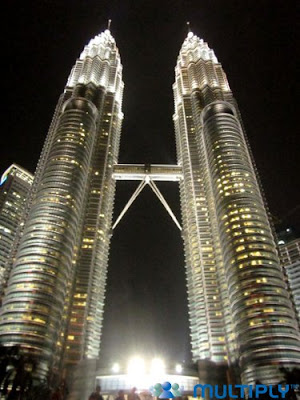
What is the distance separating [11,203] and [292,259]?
12604 cm

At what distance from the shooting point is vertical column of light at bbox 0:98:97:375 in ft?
320

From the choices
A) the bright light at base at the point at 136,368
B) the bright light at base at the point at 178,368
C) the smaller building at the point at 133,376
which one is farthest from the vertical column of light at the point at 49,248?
the bright light at base at the point at 178,368

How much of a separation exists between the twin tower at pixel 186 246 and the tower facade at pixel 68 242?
0.36 metres

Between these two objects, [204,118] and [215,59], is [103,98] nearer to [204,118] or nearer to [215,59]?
[204,118]

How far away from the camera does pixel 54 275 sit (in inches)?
4252

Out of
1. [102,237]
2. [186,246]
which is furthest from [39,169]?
[186,246]

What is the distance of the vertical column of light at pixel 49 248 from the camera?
97.5 metres

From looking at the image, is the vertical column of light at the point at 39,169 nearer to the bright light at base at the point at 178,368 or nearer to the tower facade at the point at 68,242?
the tower facade at the point at 68,242

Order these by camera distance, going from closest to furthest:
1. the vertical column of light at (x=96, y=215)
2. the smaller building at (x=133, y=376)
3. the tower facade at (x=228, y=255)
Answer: the tower facade at (x=228, y=255), the smaller building at (x=133, y=376), the vertical column of light at (x=96, y=215)

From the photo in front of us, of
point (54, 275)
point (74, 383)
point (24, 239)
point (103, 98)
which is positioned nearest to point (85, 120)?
point (103, 98)

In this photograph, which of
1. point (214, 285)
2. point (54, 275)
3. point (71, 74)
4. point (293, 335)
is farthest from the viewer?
point (71, 74)

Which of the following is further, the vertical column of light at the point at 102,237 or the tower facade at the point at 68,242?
the vertical column of light at the point at 102,237

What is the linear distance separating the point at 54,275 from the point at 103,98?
99.4m

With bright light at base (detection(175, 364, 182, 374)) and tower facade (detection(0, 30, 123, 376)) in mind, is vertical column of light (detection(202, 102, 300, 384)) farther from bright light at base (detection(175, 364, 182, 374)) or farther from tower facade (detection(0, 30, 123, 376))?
tower facade (detection(0, 30, 123, 376))
